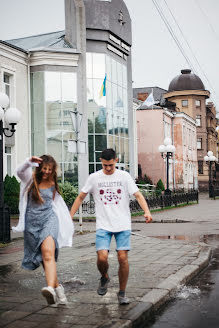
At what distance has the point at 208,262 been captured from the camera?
29.3 feet

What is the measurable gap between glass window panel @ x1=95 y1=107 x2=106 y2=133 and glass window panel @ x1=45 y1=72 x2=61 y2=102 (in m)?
3.31

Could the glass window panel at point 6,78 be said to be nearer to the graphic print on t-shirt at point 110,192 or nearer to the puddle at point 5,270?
the puddle at point 5,270

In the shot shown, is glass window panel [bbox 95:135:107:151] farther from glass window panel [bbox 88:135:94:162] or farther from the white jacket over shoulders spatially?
the white jacket over shoulders

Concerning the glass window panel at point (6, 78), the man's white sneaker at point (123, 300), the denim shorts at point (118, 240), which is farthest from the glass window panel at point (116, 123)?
the man's white sneaker at point (123, 300)

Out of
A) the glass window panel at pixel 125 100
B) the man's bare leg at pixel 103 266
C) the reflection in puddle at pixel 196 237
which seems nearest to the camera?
the man's bare leg at pixel 103 266

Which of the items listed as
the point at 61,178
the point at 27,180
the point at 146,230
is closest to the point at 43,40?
the point at 61,178

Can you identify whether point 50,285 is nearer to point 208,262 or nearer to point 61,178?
point 208,262

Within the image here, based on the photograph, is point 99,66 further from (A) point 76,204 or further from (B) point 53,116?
(A) point 76,204

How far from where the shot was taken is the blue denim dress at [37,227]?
545cm

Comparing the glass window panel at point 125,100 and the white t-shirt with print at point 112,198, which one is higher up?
the glass window panel at point 125,100

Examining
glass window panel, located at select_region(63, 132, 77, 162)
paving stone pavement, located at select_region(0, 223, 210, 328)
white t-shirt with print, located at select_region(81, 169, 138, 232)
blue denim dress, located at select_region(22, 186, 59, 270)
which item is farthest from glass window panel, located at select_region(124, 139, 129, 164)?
blue denim dress, located at select_region(22, 186, 59, 270)

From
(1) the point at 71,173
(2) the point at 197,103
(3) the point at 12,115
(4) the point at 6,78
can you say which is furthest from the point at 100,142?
(2) the point at 197,103

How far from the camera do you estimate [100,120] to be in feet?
103

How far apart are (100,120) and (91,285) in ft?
82.7
